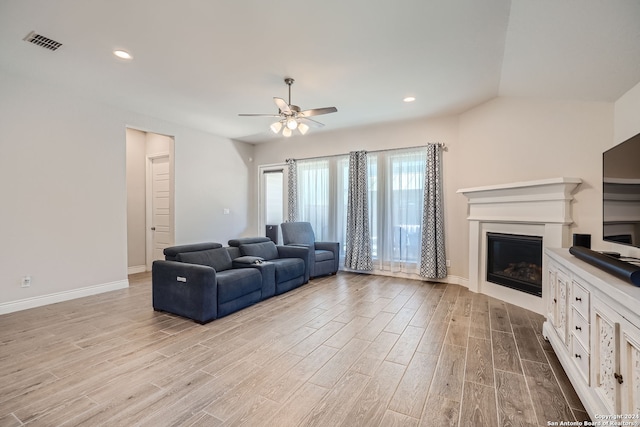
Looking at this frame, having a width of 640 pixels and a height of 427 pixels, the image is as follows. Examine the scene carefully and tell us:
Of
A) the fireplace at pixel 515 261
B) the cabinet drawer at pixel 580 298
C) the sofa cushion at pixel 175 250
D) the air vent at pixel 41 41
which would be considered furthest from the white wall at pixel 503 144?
the air vent at pixel 41 41

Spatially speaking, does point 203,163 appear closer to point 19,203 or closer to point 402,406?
point 19,203

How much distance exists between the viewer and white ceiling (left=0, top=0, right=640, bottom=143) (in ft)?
7.27

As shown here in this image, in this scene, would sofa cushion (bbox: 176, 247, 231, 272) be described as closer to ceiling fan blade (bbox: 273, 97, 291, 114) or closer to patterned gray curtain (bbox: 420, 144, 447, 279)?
ceiling fan blade (bbox: 273, 97, 291, 114)

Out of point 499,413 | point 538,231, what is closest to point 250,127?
point 538,231

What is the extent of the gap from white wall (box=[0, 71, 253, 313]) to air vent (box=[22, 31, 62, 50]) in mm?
1177

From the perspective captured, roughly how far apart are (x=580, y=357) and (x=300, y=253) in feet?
11.7

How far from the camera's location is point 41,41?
2.70 metres

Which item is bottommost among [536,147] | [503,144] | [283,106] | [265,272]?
[265,272]

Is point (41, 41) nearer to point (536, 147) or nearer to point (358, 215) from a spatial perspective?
point (358, 215)

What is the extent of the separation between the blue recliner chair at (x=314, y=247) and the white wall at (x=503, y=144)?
1733 millimetres

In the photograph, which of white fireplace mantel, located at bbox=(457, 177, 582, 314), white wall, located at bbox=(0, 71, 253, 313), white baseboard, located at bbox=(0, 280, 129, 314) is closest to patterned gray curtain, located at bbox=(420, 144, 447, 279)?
white fireplace mantel, located at bbox=(457, 177, 582, 314)

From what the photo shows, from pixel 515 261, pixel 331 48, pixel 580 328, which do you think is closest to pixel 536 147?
pixel 515 261

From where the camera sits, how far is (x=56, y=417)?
1679mm

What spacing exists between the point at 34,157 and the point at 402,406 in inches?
195
